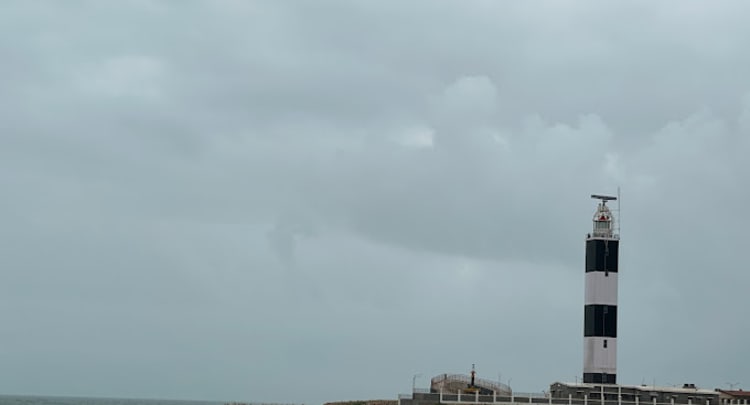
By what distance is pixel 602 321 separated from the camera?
114 metres

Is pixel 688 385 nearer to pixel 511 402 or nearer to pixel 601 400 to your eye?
pixel 601 400

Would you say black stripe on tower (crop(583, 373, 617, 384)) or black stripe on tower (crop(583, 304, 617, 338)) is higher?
black stripe on tower (crop(583, 304, 617, 338))

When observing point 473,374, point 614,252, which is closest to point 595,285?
point 614,252

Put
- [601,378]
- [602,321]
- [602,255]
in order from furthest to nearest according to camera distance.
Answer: [602,255]
[602,321]
[601,378]

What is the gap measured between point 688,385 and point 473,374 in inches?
1116

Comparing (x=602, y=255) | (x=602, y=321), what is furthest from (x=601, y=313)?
(x=602, y=255)

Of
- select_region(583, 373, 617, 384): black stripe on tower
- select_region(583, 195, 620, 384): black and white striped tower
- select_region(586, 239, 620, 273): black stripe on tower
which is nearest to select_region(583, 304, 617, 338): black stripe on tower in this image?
select_region(583, 195, 620, 384): black and white striped tower

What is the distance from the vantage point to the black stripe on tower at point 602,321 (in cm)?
11400

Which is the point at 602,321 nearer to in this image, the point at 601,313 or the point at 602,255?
the point at 601,313

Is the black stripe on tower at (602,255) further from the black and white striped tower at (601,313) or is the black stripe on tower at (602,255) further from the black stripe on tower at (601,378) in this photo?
the black stripe on tower at (601,378)

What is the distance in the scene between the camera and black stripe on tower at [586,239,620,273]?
381 feet

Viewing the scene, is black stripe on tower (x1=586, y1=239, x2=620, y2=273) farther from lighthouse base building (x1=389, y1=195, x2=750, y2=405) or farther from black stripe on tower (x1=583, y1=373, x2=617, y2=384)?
black stripe on tower (x1=583, y1=373, x2=617, y2=384)

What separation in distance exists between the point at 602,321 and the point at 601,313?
0.85m

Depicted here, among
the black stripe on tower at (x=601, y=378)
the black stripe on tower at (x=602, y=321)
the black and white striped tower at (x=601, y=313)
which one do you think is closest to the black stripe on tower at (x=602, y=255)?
the black and white striped tower at (x=601, y=313)
